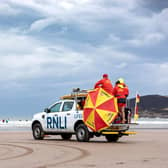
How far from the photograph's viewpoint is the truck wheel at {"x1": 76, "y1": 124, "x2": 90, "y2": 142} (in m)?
20.8

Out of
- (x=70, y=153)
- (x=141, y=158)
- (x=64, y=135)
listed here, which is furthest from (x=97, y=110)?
(x=141, y=158)

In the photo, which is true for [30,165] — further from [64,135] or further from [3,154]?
[64,135]

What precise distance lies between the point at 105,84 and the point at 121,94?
858mm

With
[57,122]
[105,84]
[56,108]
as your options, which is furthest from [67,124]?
[105,84]

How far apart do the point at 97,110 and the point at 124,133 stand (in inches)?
59.6

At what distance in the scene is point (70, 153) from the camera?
15.0 m

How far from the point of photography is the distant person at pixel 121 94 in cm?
2072

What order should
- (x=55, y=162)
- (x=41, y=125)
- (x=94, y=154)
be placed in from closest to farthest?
(x=55, y=162) → (x=94, y=154) → (x=41, y=125)

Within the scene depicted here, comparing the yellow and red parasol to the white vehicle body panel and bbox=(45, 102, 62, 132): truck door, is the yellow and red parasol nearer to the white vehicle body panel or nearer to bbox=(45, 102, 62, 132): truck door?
the white vehicle body panel

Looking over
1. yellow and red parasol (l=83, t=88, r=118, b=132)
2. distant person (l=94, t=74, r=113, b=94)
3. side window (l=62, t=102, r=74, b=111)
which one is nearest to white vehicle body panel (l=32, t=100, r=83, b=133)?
side window (l=62, t=102, r=74, b=111)

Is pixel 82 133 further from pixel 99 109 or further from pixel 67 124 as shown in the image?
pixel 99 109

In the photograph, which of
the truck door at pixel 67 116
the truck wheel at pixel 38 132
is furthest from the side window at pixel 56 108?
the truck wheel at pixel 38 132

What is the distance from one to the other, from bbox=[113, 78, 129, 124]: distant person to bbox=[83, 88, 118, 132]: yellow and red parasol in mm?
286

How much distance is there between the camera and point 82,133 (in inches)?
828
